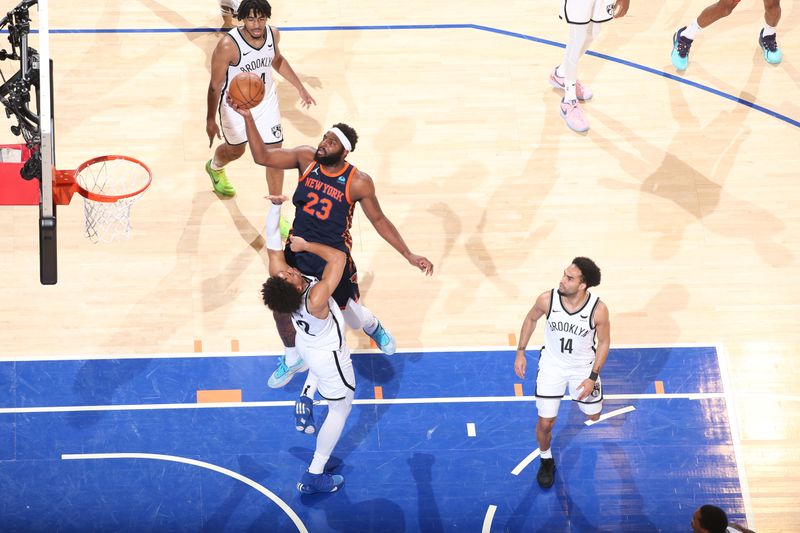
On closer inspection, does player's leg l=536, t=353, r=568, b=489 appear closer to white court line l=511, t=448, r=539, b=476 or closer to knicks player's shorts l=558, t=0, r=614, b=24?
white court line l=511, t=448, r=539, b=476

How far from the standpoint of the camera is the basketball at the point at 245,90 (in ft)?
27.5

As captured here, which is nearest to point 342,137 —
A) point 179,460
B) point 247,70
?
point 247,70

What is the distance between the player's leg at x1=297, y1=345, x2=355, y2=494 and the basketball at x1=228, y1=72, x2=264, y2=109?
83.5 inches

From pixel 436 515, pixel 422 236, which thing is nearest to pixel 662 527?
pixel 436 515

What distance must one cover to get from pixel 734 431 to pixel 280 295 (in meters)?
4.07

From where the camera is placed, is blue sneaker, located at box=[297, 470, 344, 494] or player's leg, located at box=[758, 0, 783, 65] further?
player's leg, located at box=[758, 0, 783, 65]

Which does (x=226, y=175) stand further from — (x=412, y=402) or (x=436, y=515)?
(x=436, y=515)

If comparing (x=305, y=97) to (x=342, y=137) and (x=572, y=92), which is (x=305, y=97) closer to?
(x=342, y=137)

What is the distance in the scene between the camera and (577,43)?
1050cm

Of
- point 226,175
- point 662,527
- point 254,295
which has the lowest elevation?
point 662,527

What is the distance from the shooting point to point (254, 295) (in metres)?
9.49

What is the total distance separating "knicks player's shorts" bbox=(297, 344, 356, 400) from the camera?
25.7 ft

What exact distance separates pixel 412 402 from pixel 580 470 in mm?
1500

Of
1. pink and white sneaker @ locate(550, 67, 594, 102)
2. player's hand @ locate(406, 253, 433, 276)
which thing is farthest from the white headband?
pink and white sneaker @ locate(550, 67, 594, 102)
